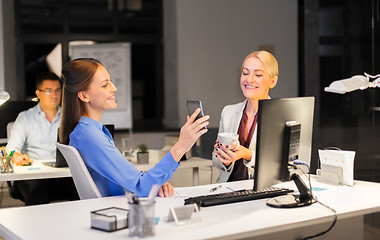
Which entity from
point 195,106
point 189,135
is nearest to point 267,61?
point 195,106

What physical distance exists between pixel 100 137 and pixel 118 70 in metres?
5.66

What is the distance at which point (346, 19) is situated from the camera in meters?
6.49

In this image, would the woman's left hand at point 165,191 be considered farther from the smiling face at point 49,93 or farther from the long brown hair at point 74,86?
the smiling face at point 49,93

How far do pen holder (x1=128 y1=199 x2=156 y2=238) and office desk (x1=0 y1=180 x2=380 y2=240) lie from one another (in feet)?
0.13

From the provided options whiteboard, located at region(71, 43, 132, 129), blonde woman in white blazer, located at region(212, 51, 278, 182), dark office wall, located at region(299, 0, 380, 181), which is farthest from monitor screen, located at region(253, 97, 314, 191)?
whiteboard, located at region(71, 43, 132, 129)

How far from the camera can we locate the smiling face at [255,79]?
311 centimetres

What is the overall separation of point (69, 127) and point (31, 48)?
5.97 metres

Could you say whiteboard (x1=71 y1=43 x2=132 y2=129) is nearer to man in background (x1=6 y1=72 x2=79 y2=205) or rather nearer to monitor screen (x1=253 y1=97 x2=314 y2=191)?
man in background (x1=6 y1=72 x2=79 y2=205)

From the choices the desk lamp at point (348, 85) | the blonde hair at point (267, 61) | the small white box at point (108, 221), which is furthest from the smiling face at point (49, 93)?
the small white box at point (108, 221)

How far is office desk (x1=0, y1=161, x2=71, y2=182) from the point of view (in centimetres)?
362

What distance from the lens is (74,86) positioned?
2.52 m

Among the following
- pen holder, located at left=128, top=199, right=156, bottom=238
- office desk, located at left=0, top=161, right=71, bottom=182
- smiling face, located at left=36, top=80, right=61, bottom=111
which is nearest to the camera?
pen holder, located at left=128, top=199, right=156, bottom=238

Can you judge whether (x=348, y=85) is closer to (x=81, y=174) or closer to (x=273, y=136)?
(x=273, y=136)

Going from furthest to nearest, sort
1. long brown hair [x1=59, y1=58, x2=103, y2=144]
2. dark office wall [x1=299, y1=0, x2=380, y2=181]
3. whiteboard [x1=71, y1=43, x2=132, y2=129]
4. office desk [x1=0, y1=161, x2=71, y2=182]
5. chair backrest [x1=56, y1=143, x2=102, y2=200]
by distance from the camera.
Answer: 1. whiteboard [x1=71, y1=43, x2=132, y2=129]
2. dark office wall [x1=299, y1=0, x2=380, y2=181]
3. office desk [x1=0, y1=161, x2=71, y2=182]
4. long brown hair [x1=59, y1=58, x2=103, y2=144]
5. chair backrest [x1=56, y1=143, x2=102, y2=200]
